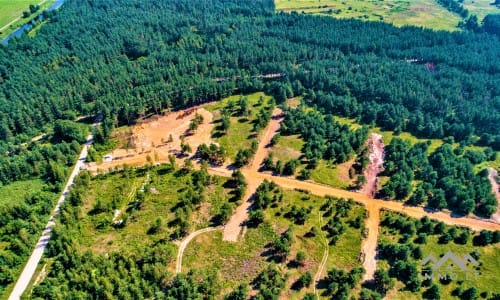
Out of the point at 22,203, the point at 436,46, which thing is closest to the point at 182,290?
the point at 22,203

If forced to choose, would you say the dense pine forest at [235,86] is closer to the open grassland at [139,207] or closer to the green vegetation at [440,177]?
the green vegetation at [440,177]

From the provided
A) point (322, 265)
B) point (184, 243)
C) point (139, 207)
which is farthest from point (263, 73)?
point (322, 265)

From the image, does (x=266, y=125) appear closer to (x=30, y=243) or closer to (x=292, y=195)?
(x=292, y=195)

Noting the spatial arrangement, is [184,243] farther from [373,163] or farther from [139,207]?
[373,163]

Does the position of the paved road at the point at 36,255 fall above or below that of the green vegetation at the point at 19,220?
below

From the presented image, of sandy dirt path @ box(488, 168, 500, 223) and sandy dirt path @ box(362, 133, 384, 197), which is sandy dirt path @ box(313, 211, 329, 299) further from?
sandy dirt path @ box(488, 168, 500, 223)

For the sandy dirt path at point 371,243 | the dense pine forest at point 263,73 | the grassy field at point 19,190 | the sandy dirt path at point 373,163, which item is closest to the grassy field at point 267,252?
the sandy dirt path at point 371,243

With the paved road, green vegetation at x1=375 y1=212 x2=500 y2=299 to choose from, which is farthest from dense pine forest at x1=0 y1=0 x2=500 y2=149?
green vegetation at x1=375 y1=212 x2=500 y2=299
